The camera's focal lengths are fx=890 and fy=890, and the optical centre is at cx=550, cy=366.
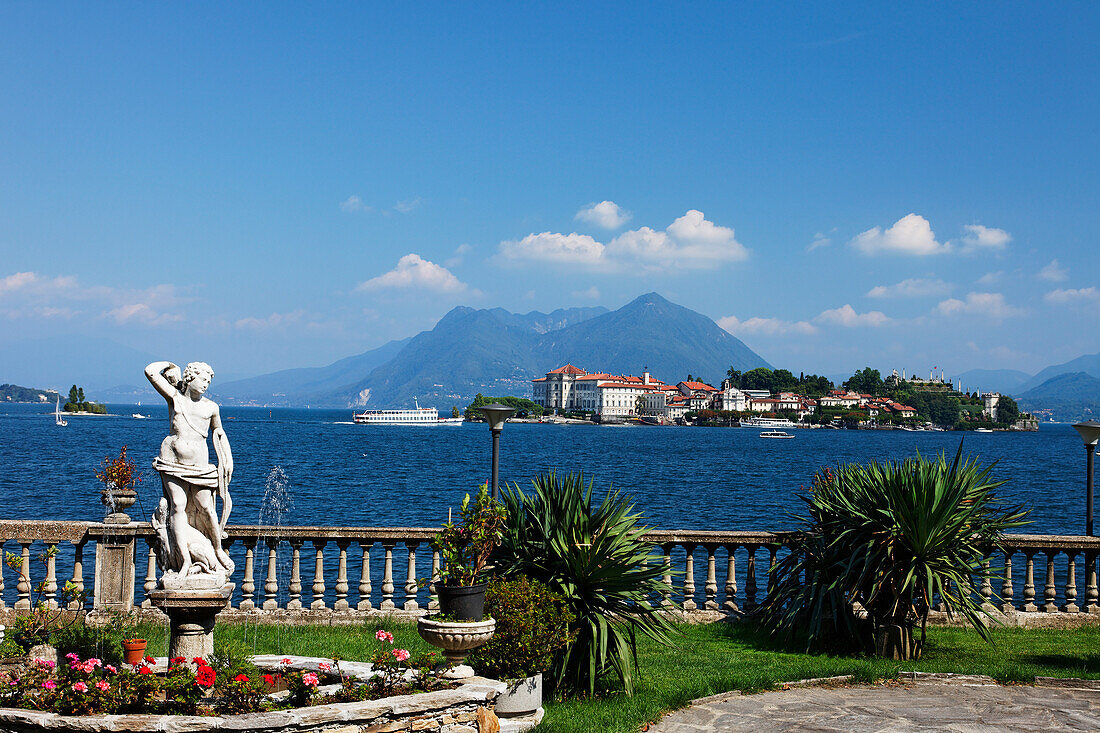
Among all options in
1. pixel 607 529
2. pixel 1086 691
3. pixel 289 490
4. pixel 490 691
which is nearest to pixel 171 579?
pixel 490 691

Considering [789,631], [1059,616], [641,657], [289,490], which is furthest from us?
[289,490]

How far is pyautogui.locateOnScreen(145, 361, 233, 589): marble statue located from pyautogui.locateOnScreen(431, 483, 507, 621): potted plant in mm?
1770

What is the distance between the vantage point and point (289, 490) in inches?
1905

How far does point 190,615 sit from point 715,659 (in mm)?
5191

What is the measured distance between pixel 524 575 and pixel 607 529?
87 cm

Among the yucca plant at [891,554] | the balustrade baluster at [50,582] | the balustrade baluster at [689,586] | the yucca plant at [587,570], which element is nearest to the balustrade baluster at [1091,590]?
the yucca plant at [891,554]

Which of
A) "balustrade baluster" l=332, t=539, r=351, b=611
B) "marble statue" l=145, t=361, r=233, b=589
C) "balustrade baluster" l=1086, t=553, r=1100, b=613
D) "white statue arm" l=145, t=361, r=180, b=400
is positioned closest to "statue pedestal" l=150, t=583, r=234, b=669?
"marble statue" l=145, t=361, r=233, b=589

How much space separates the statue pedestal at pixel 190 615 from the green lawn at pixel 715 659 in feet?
6.08

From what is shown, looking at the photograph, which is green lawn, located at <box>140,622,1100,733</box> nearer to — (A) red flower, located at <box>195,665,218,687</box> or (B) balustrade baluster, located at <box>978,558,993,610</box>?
(B) balustrade baluster, located at <box>978,558,993,610</box>

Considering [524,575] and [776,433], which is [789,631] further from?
[776,433]

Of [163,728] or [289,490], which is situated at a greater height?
[163,728]

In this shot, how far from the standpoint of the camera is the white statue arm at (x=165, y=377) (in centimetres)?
716

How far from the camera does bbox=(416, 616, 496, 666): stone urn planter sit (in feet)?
22.2

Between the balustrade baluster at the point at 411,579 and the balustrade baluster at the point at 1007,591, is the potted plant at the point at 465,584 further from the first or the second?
the balustrade baluster at the point at 1007,591
